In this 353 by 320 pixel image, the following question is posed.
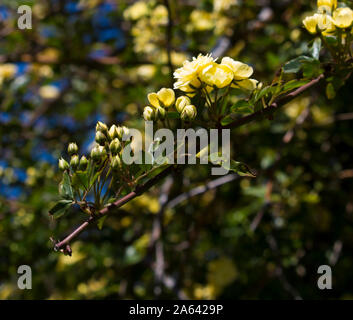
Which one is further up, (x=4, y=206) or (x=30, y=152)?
(x=30, y=152)

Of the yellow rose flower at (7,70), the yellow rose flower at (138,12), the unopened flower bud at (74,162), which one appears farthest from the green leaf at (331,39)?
the yellow rose flower at (7,70)

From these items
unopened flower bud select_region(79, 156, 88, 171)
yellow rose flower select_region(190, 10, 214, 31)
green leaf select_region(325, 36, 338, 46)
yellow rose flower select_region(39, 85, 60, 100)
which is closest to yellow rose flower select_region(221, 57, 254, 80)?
green leaf select_region(325, 36, 338, 46)

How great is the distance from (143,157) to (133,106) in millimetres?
1899

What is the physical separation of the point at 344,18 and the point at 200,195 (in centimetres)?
138

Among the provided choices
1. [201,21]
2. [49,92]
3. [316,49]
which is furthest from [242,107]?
[49,92]

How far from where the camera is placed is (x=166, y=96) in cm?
87

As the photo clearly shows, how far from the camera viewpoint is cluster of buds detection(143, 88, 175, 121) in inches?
33.8

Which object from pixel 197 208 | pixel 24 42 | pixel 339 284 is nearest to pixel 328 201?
pixel 339 284

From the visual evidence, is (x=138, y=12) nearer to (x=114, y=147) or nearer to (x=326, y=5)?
(x=326, y=5)

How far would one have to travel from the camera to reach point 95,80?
3004mm

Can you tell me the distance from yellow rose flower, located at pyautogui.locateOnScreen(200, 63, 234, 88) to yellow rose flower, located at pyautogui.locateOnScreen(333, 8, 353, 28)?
0.86 ft

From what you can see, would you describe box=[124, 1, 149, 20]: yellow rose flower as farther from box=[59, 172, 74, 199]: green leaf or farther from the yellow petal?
box=[59, 172, 74, 199]: green leaf

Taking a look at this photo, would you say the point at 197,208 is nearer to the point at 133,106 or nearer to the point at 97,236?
the point at 97,236
